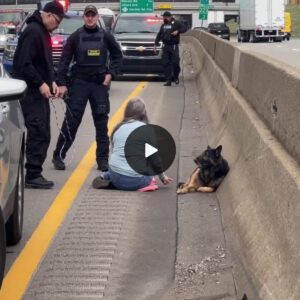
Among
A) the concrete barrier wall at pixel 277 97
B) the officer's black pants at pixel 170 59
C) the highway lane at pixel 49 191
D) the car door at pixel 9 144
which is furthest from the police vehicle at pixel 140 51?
the car door at pixel 9 144

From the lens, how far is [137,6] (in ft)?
169

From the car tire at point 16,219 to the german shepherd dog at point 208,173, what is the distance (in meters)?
2.09

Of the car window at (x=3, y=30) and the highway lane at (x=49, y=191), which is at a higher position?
the car window at (x=3, y=30)

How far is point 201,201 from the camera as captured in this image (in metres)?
7.71

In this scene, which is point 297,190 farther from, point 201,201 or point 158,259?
point 201,201

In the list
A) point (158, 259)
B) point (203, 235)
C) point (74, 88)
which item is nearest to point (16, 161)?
point (158, 259)

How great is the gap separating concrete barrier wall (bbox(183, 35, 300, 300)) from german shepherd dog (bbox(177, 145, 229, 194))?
0.12m

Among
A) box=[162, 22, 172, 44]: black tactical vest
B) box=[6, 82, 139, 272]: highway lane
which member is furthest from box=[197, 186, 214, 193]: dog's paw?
box=[162, 22, 172, 44]: black tactical vest

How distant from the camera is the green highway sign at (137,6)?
5100 cm

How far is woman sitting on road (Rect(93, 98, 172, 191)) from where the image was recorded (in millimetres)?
8219

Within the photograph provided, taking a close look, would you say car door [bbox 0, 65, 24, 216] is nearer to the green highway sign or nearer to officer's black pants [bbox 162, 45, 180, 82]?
officer's black pants [bbox 162, 45, 180, 82]

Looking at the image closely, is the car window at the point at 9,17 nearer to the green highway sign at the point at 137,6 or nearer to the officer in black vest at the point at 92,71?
the green highway sign at the point at 137,6

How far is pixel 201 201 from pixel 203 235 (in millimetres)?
1206

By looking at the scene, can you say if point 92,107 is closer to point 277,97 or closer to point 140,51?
point 277,97
